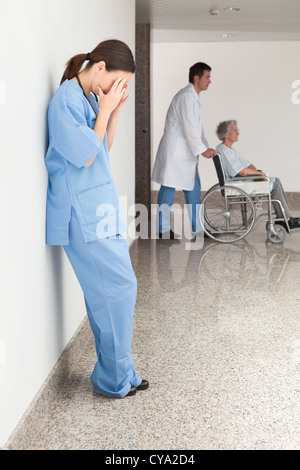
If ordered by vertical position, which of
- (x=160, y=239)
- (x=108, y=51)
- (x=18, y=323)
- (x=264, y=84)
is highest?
(x=264, y=84)

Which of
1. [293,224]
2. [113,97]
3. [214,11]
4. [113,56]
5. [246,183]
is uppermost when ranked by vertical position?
[214,11]

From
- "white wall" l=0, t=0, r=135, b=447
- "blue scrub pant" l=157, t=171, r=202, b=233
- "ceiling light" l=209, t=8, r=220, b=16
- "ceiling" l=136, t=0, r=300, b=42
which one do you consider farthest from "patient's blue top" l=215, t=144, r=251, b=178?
"white wall" l=0, t=0, r=135, b=447

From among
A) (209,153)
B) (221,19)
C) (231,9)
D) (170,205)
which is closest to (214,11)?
(231,9)

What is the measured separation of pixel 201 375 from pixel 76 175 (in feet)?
2.86

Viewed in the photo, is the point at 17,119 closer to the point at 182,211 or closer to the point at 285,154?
the point at 182,211

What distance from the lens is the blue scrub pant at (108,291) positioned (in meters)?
1.83

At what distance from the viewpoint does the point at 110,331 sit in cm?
190

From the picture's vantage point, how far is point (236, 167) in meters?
5.23

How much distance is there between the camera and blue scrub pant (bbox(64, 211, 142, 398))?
1835mm

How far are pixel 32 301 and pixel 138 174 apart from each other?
5.07 metres

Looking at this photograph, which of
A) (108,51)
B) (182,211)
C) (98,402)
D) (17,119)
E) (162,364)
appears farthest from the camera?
(182,211)

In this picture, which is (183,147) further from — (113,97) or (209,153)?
(113,97)

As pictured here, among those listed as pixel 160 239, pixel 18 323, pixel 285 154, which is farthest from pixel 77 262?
pixel 285 154

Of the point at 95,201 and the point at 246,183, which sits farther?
the point at 246,183
